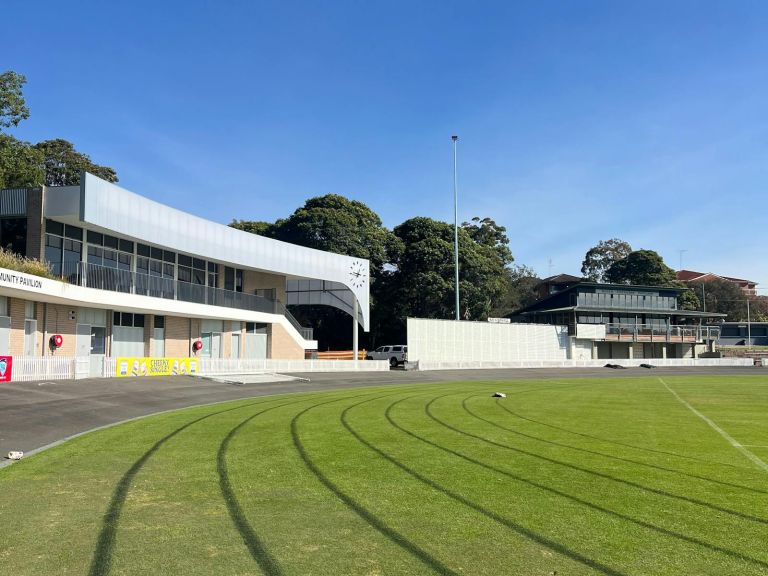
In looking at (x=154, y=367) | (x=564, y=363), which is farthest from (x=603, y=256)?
(x=154, y=367)

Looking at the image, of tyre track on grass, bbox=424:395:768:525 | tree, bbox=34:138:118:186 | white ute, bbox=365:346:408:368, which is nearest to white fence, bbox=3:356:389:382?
white ute, bbox=365:346:408:368

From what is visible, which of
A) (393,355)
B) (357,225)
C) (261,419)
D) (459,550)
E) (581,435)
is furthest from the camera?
(357,225)

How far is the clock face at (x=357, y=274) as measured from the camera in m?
43.8

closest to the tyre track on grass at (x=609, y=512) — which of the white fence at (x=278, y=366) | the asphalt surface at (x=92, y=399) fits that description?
the asphalt surface at (x=92, y=399)

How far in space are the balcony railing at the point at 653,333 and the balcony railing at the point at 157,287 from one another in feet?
134

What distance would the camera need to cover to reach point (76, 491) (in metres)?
7.41

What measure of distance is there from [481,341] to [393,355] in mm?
8106

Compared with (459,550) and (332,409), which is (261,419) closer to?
(332,409)

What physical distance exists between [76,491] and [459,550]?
5.09 metres

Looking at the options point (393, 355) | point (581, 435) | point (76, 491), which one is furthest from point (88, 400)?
point (393, 355)

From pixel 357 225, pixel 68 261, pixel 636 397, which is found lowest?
pixel 636 397

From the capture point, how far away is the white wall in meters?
46.4

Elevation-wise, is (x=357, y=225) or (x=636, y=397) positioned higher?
(x=357, y=225)

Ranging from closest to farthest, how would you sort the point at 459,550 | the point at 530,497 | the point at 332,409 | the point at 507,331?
1. the point at 459,550
2. the point at 530,497
3. the point at 332,409
4. the point at 507,331
